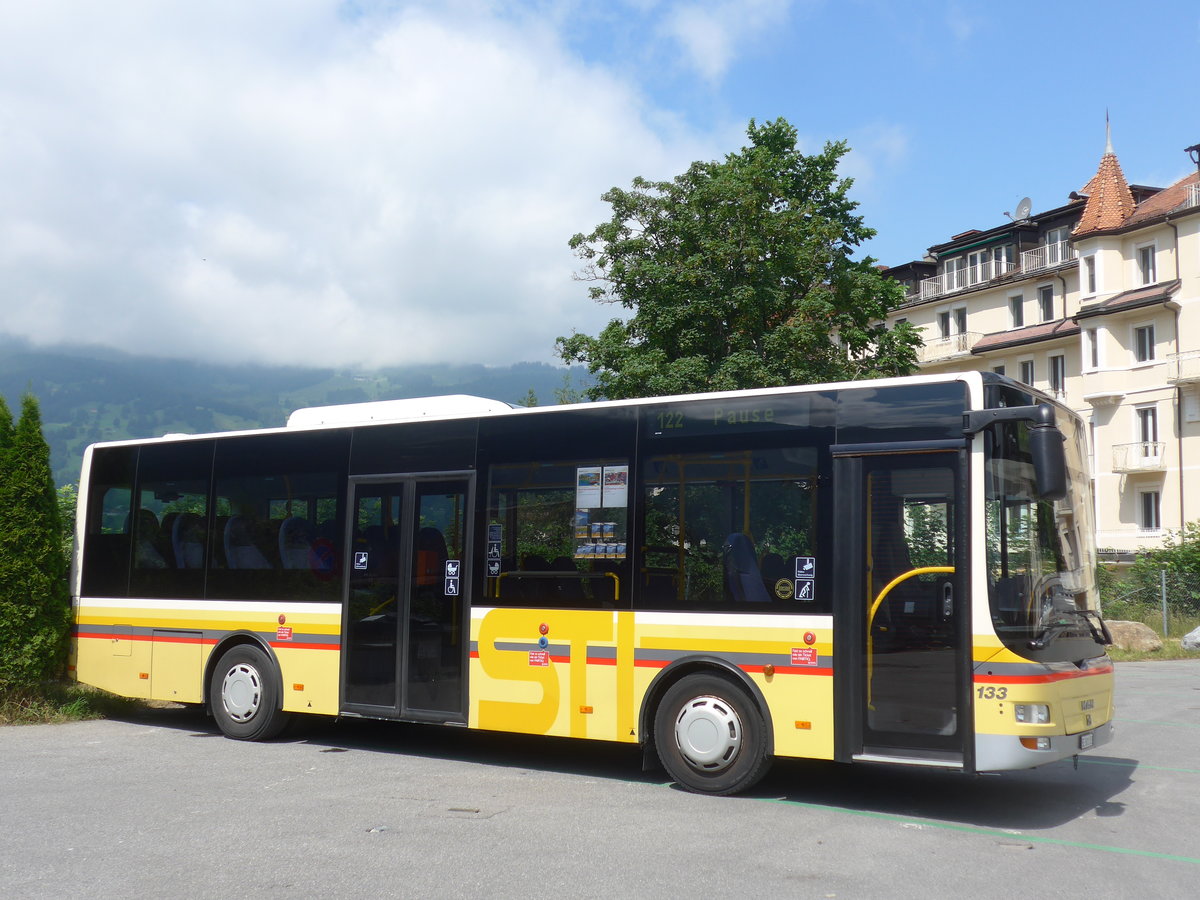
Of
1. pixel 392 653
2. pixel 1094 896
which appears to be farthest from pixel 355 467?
pixel 1094 896

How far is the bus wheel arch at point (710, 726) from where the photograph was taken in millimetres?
8781

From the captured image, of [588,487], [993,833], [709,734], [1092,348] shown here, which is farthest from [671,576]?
[1092,348]

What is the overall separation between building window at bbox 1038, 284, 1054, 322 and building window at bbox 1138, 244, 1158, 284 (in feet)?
20.8

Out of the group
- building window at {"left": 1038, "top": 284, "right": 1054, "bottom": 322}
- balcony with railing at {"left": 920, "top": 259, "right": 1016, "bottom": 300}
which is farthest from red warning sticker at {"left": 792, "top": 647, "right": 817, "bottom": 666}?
balcony with railing at {"left": 920, "top": 259, "right": 1016, "bottom": 300}

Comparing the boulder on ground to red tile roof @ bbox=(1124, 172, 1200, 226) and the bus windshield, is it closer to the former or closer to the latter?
the bus windshield

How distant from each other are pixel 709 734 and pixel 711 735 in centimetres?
2

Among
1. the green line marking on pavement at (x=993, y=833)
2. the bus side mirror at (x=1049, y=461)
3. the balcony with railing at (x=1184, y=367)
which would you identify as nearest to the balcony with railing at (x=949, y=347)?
the balcony with railing at (x=1184, y=367)

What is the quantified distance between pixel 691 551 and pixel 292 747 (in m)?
5.02

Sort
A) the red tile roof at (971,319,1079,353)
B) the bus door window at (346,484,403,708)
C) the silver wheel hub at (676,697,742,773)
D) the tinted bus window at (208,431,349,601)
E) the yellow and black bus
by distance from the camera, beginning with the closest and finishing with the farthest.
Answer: the yellow and black bus, the silver wheel hub at (676,697,742,773), the bus door window at (346,484,403,708), the tinted bus window at (208,431,349,601), the red tile roof at (971,319,1079,353)

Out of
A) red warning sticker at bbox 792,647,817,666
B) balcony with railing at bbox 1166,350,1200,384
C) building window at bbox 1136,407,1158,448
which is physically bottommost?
red warning sticker at bbox 792,647,817,666

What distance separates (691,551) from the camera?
9.27 metres

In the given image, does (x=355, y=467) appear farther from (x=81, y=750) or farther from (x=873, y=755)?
(x=873, y=755)

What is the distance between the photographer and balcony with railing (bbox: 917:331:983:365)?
57.3 meters

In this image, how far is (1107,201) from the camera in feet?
160
